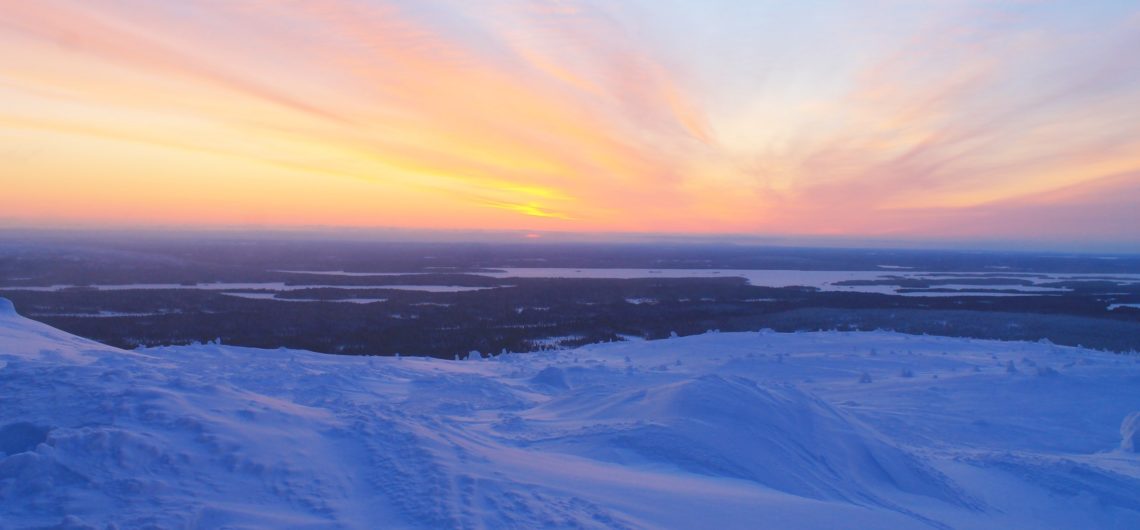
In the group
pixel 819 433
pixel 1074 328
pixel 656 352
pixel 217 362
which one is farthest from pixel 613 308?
pixel 819 433

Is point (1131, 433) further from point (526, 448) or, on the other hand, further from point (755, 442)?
point (526, 448)

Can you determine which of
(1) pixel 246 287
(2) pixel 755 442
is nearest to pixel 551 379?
(2) pixel 755 442

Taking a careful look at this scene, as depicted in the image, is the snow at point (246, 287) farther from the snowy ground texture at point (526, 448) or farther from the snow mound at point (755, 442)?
the snow mound at point (755, 442)

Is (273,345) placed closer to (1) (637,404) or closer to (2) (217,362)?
(2) (217,362)

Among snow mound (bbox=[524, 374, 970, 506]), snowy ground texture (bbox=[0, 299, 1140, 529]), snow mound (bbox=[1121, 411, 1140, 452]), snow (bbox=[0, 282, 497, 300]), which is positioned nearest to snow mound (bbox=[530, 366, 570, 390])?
snowy ground texture (bbox=[0, 299, 1140, 529])

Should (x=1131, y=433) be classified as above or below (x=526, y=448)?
below

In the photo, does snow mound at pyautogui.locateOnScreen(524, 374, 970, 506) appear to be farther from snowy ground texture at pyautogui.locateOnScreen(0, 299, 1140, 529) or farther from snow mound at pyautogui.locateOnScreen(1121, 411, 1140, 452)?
snow mound at pyautogui.locateOnScreen(1121, 411, 1140, 452)
